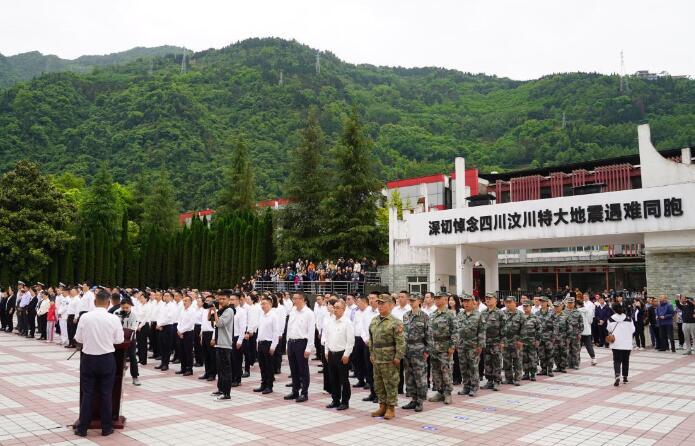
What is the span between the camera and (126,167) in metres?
72.6

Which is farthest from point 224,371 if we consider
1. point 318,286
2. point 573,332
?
point 318,286

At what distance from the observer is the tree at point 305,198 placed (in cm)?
3481

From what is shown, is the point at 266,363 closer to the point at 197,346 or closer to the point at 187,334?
the point at 187,334

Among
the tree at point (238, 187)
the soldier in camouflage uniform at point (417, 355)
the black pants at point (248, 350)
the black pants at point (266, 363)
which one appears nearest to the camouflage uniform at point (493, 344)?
the soldier in camouflage uniform at point (417, 355)

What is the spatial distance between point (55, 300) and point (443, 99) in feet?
283

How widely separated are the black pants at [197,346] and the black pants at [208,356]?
67 centimetres

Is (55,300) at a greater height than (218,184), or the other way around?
(218,184)

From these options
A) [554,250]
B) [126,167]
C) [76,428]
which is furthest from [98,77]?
[76,428]

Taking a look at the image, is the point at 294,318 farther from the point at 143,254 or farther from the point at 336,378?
the point at 143,254

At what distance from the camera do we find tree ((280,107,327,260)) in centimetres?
3481

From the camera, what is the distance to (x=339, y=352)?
357 inches

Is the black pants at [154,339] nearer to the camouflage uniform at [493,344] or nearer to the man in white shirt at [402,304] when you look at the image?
A: the man in white shirt at [402,304]

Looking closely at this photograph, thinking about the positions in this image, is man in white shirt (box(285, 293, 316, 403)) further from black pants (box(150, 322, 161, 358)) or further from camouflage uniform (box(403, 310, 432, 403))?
black pants (box(150, 322, 161, 358))

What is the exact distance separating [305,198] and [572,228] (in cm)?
1843
